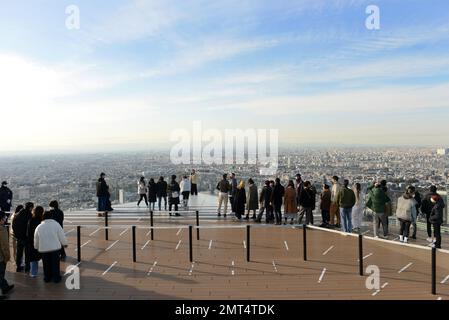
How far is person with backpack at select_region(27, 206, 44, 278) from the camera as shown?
8.30m

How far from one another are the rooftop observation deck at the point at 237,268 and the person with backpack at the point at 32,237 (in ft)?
0.90

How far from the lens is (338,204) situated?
1294 centimetres

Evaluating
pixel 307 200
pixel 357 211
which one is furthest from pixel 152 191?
pixel 357 211

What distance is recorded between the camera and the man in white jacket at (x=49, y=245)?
7.98m

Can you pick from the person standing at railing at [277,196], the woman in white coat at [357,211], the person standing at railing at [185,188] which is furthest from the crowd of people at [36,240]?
the person standing at railing at [185,188]

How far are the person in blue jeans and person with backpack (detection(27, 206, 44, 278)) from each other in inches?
316

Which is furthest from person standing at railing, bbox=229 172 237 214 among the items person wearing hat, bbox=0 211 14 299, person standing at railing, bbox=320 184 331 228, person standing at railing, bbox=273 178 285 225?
person wearing hat, bbox=0 211 14 299

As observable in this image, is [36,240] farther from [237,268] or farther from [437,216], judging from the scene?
[437,216]

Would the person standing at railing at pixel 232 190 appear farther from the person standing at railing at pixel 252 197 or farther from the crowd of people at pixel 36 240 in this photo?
the crowd of people at pixel 36 240

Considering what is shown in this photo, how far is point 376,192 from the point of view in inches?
469

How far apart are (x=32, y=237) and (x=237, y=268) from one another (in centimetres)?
424

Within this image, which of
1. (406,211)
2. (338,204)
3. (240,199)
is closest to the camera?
(406,211)

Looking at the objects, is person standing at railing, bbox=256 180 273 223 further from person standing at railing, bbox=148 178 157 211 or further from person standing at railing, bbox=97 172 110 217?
person standing at railing, bbox=97 172 110 217
